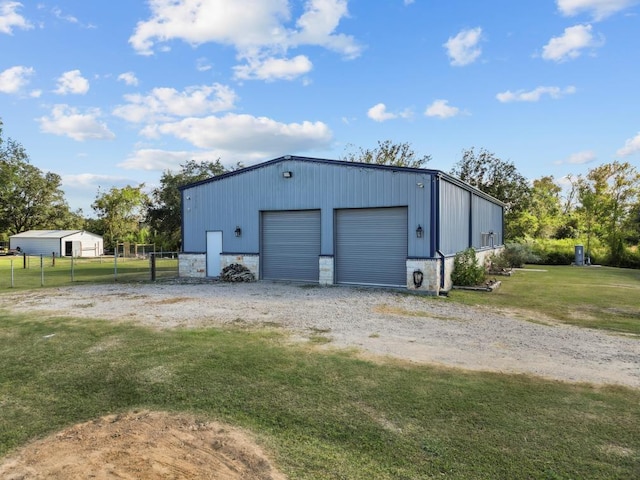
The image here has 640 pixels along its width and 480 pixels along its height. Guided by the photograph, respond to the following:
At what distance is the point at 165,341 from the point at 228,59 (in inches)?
501

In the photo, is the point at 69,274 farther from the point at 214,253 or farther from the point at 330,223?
the point at 330,223

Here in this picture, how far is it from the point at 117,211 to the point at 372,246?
149 ft

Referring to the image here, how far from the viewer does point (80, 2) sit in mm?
11141

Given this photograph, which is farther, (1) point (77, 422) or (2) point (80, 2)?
(2) point (80, 2)

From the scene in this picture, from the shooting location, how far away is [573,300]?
34.4ft

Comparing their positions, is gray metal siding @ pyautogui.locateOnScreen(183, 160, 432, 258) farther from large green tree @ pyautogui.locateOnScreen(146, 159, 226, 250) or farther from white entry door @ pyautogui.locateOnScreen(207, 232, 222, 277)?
large green tree @ pyautogui.locateOnScreen(146, 159, 226, 250)

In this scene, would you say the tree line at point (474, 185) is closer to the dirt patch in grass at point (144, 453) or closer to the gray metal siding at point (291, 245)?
the gray metal siding at point (291, 245)

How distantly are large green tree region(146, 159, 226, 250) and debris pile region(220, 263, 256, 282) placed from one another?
24996 millimetres

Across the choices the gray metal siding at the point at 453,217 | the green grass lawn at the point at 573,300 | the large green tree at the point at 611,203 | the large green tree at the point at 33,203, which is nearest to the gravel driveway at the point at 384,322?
the green grass lawn at the point at 573,300

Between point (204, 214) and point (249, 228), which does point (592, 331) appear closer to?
point (249, 228)

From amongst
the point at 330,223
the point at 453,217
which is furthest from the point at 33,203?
the point at 453,217

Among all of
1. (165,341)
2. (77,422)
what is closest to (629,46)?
(165,341)

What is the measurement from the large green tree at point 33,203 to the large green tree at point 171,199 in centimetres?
2052

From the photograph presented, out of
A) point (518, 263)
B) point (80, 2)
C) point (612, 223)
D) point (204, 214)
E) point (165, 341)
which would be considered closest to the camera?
point (165, 341)
